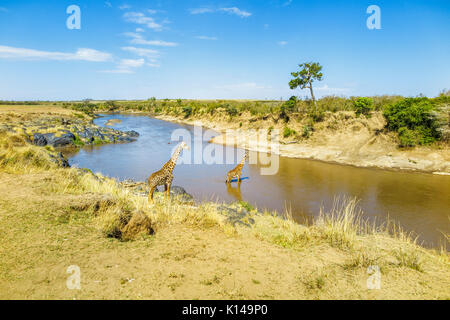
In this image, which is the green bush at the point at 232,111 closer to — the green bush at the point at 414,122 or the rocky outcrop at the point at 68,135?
the rocky outcrop at the point at 68,135

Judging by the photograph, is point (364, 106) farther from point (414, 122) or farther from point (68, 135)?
point (68, 135)

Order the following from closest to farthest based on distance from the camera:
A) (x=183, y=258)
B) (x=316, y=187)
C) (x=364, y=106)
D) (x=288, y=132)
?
(x=183, y=258)
(x=316, y=187)
(x=364, y=106)
(x=288, y=132)

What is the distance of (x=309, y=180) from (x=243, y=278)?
11750 mm

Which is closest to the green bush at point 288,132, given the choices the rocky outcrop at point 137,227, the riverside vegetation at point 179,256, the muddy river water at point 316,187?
the muddy river water at point 316,187

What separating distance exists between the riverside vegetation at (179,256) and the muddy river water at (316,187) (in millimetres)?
3591

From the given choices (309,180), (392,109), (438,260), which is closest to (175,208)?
(438,260)

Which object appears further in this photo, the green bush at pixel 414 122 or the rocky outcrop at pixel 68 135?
the rocky outcrop at pixel 68 135

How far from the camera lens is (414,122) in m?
18.4

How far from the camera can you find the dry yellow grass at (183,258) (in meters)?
3.51

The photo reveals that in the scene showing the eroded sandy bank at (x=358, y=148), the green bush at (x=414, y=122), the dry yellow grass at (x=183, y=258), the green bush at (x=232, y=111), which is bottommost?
the dry yellow grass at (x=183, y=258)

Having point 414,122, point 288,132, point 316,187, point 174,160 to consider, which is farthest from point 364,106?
point 174,160

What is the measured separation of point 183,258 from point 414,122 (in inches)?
788

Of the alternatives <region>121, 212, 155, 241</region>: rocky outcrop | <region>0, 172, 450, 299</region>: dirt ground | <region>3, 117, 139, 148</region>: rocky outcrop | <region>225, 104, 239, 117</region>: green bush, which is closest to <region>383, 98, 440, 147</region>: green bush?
<region>0, 172, 450, 299</region>: dirt ground

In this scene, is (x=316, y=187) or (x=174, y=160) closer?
(x=174, y=160)
